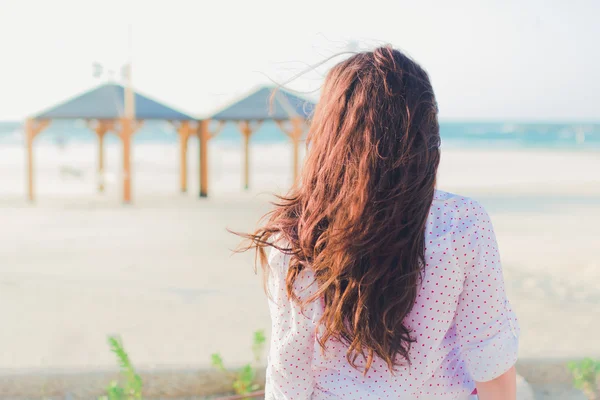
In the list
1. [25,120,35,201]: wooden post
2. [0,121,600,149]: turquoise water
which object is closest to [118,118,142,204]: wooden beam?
[25,120,35,201]: wooden post

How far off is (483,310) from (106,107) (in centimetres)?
1355

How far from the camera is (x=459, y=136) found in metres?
48.2

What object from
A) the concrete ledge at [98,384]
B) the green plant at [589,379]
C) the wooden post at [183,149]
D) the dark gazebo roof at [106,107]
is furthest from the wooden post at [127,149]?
the green plant at [589,379]

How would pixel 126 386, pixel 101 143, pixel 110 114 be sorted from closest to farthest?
1. pixel 126 386
2. pixel 110 114
3. pixel 101 143

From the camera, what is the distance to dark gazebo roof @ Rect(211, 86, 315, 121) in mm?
13734

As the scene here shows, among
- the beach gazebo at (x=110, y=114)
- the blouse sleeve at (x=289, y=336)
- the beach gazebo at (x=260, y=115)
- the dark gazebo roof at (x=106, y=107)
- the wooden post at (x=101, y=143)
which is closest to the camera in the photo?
the blouse sleeve at (x=289, y=336)

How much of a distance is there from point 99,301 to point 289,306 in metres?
4.51

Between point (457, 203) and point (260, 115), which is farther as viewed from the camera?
point (260, 115)

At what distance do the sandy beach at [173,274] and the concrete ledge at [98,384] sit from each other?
3.4 inches

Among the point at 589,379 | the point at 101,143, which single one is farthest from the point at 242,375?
the point at 101,143

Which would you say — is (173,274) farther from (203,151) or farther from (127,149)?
(203,151)

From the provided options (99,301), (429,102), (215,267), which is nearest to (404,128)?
(429,102)

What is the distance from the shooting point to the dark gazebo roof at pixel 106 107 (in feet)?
44.1

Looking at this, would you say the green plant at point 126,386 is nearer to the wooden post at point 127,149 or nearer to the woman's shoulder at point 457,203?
the woman's shoulder at point 457,203
